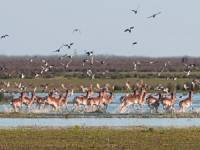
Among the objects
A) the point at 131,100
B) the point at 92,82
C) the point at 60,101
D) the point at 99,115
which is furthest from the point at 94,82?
the point at 99,115

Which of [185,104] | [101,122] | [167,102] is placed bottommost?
[101,122]

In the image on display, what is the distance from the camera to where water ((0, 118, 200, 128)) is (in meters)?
34.2

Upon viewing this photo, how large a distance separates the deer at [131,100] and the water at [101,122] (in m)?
5.35

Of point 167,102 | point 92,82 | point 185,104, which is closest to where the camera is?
point 167,102

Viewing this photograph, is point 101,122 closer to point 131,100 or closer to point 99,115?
point 99,115

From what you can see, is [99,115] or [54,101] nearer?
[99,115]

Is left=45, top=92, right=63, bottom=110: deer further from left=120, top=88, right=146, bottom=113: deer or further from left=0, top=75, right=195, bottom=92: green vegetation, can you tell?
left=0, top=75, right=195, bottom=92: green vegetation

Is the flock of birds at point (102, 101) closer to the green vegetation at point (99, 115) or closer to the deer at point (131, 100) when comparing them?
the deer at point (131, 100)

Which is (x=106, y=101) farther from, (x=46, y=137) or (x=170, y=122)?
(x=46, y=137)

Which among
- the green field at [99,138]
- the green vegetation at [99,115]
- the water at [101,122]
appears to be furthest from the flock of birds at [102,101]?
the green field at [99,138]

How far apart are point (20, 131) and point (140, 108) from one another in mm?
16177

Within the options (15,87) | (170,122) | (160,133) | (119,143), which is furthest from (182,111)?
(15,87)

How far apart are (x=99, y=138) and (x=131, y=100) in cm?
1589

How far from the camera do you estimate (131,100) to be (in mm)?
43531
